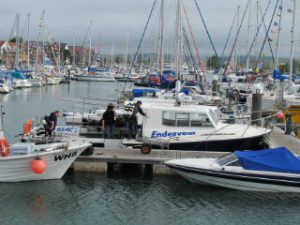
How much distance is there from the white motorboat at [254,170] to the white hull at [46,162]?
12.1 ft

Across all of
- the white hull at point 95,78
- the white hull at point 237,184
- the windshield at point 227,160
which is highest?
the white hull at point 95,78

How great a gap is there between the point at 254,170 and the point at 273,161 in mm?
688

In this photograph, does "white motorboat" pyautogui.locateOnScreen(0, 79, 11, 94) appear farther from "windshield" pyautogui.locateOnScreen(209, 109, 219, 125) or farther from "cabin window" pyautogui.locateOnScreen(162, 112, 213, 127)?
"cabin window" pyautogui.locateOnScreen(162, 112, 213, 127)

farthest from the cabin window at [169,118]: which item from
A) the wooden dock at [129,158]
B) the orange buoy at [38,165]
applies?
the orange buoy at [38,165]

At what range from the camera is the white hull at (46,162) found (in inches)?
770

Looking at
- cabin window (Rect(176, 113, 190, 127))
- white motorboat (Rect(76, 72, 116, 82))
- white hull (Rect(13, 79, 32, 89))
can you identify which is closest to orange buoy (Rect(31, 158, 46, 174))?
cabin window (Rect(176, 113, 190, 127))

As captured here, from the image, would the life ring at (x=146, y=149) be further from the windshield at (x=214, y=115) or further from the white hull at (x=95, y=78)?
the white hull at (x=95, y=78)

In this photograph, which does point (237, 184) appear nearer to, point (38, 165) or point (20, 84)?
point (38, 165)

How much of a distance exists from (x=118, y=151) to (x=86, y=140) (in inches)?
57.1

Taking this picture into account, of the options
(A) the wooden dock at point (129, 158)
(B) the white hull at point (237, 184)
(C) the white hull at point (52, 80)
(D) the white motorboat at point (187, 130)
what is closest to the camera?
(B) the white hull at point (237, 184)

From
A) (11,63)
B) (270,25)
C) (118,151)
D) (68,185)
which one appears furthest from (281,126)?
(11,63)

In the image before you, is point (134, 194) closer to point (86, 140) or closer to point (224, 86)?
point (86, 140)

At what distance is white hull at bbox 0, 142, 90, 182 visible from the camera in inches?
770

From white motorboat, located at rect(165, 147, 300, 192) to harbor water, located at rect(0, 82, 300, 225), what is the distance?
0.34 m
